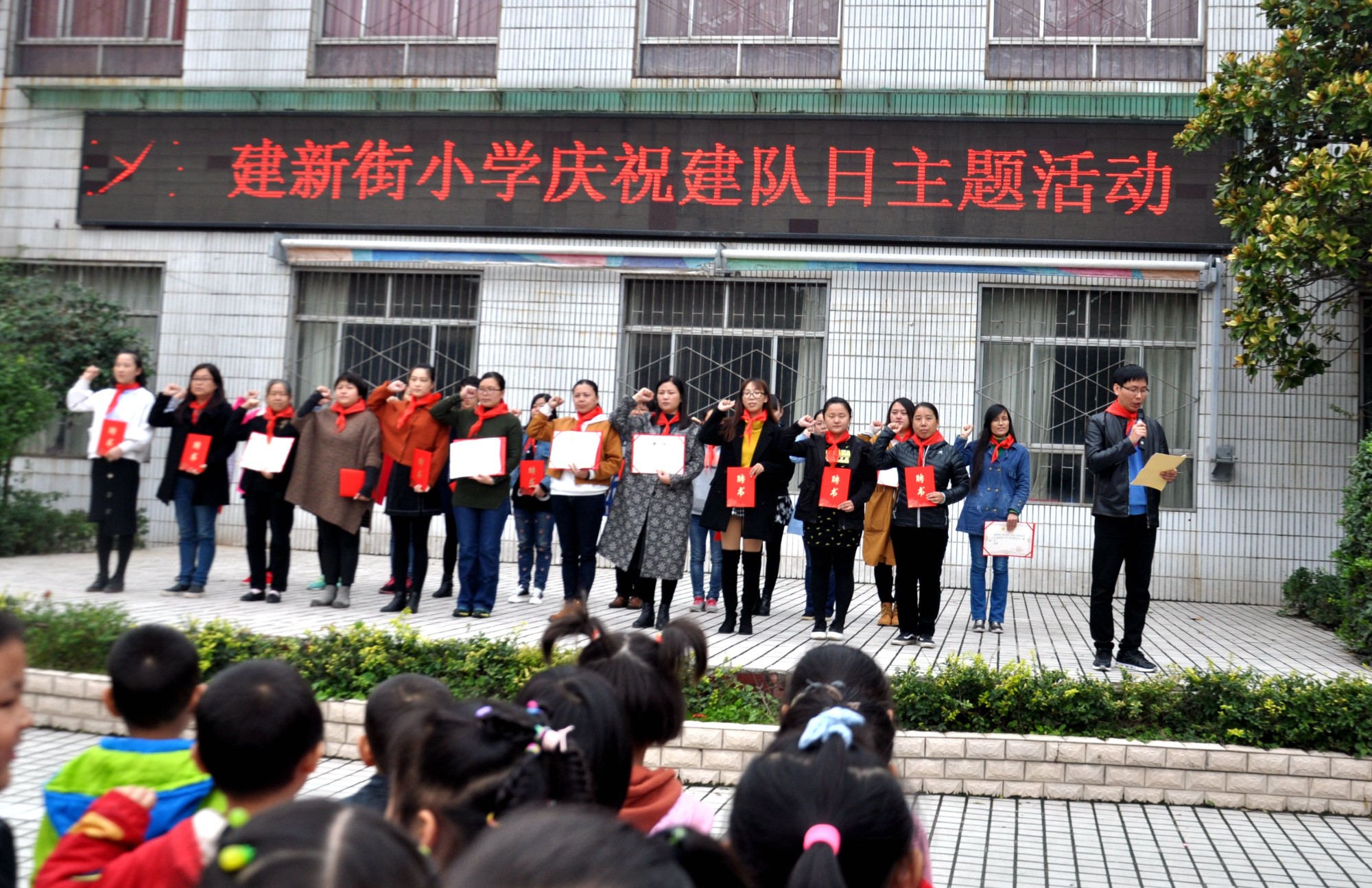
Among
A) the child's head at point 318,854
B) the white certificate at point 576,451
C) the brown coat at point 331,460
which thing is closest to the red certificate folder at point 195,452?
the brown coat at point 331,460

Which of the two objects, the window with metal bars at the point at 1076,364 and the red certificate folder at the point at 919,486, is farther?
the window with metal bars at the point at 1076,364

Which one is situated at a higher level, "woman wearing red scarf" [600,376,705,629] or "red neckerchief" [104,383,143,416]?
"red neckerchief" [104,383,143,416]

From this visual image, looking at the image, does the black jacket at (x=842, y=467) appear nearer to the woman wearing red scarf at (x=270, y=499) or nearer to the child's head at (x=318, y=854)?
the woman wearing red scarf at (x=270, y=499)

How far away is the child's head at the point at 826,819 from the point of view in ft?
6.18

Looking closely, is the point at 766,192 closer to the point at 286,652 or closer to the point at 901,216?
the point at 901,216

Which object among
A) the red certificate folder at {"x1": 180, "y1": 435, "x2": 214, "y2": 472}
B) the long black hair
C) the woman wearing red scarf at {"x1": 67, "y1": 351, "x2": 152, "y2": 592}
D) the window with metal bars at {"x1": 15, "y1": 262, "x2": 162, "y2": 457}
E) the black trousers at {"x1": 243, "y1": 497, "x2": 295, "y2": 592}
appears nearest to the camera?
the woman wearing red scarf at {"x1": 67, "y1": 351, "x2": 152, "y2": 592}

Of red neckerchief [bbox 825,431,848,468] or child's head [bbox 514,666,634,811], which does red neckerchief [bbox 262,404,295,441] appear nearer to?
red neckerchief [bbox 825,431,848,468]

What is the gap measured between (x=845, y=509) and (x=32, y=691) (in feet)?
16.7

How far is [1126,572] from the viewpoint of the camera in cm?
715

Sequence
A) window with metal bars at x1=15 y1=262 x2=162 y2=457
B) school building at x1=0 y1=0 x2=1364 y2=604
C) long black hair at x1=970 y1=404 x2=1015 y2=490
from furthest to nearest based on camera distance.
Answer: window with metal bars at x1=15 y1=262 x2=162 y2=457 → school building at x1=0 y1=0 x2=1364 y2=604 → long black hair at x1=970 y1=404 x2=1015 y2=490

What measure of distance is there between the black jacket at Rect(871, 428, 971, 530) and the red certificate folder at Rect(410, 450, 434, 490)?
3361 mm

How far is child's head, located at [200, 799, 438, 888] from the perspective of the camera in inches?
49.4

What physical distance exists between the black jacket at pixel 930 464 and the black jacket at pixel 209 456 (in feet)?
16.7

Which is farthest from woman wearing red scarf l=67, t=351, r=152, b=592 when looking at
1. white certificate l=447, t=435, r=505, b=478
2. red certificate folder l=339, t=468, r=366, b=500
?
white certificate l=447, t=435, r=505, b=478
